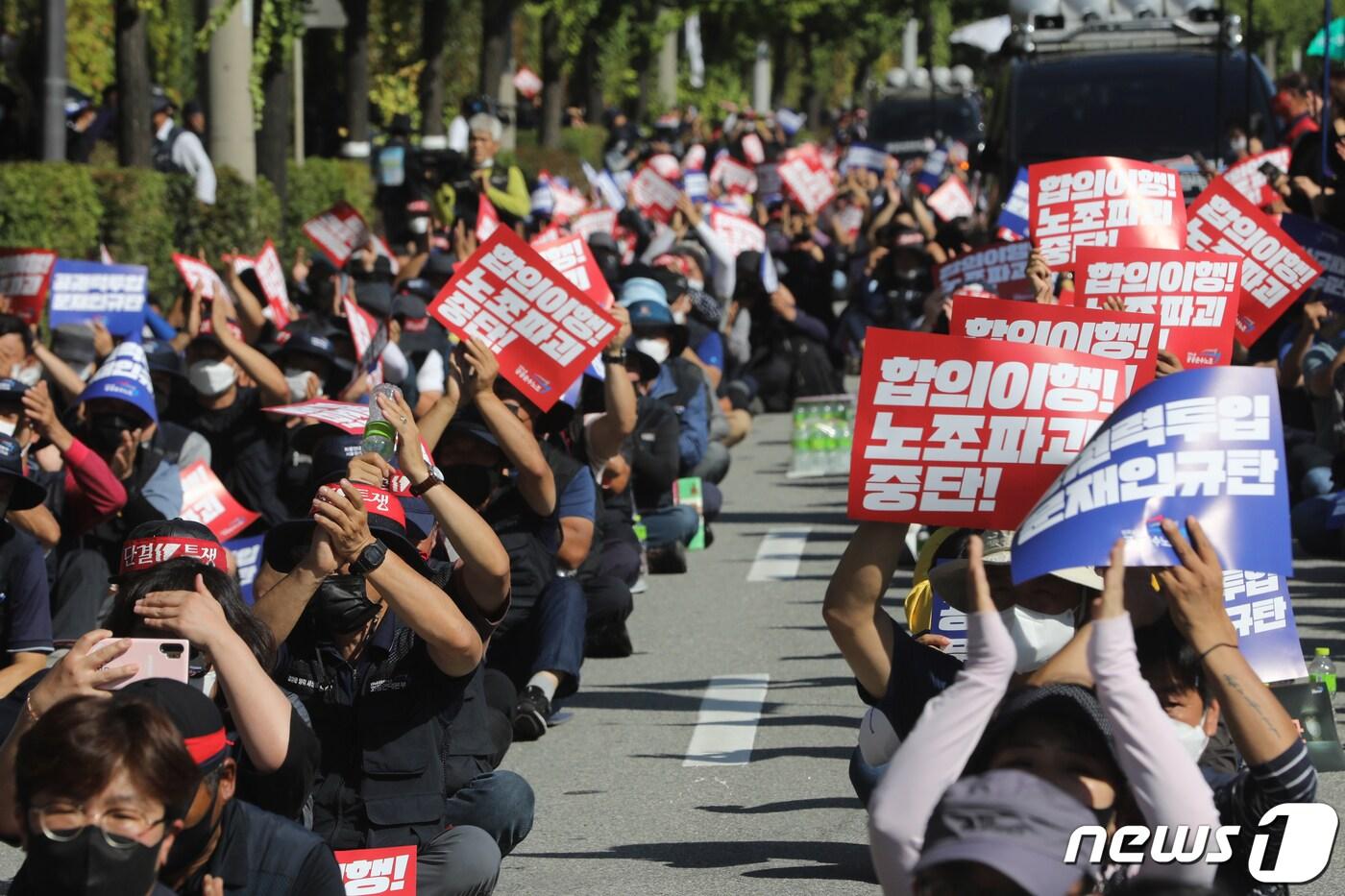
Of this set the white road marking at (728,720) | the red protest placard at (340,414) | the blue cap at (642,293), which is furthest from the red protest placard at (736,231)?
the red protest placard at (340,414)

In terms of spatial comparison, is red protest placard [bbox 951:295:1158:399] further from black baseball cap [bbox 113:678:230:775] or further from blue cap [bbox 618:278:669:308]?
blue cap [bbox 618:278:669:308]

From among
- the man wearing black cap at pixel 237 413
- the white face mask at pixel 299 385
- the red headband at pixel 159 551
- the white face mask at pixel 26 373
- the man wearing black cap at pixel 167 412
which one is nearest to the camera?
the red headband at pixel 159 551

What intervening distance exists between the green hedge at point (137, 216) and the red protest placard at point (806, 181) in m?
5.73

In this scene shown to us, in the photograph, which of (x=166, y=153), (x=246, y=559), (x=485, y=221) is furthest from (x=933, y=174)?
(x=246, y=559)

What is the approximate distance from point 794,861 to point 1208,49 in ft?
44.5

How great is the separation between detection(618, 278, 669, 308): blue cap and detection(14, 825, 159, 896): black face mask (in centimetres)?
962

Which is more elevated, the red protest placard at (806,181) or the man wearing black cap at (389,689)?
the man wearing black cap at (389,689)

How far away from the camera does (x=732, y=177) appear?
95.3ft

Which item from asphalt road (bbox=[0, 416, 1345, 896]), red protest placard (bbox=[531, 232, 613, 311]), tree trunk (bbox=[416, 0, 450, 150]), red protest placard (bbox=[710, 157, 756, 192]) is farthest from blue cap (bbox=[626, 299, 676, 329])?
tree trunk (bbox=[416, 0, 450, 150])

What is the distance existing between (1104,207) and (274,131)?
45.1 ft

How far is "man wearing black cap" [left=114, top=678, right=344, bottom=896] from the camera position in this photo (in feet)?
13.7

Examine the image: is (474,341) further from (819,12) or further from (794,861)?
(819,12)

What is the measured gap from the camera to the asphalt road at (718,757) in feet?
23.7

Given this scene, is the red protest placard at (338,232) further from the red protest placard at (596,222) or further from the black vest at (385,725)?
the black vest at (385,725)
